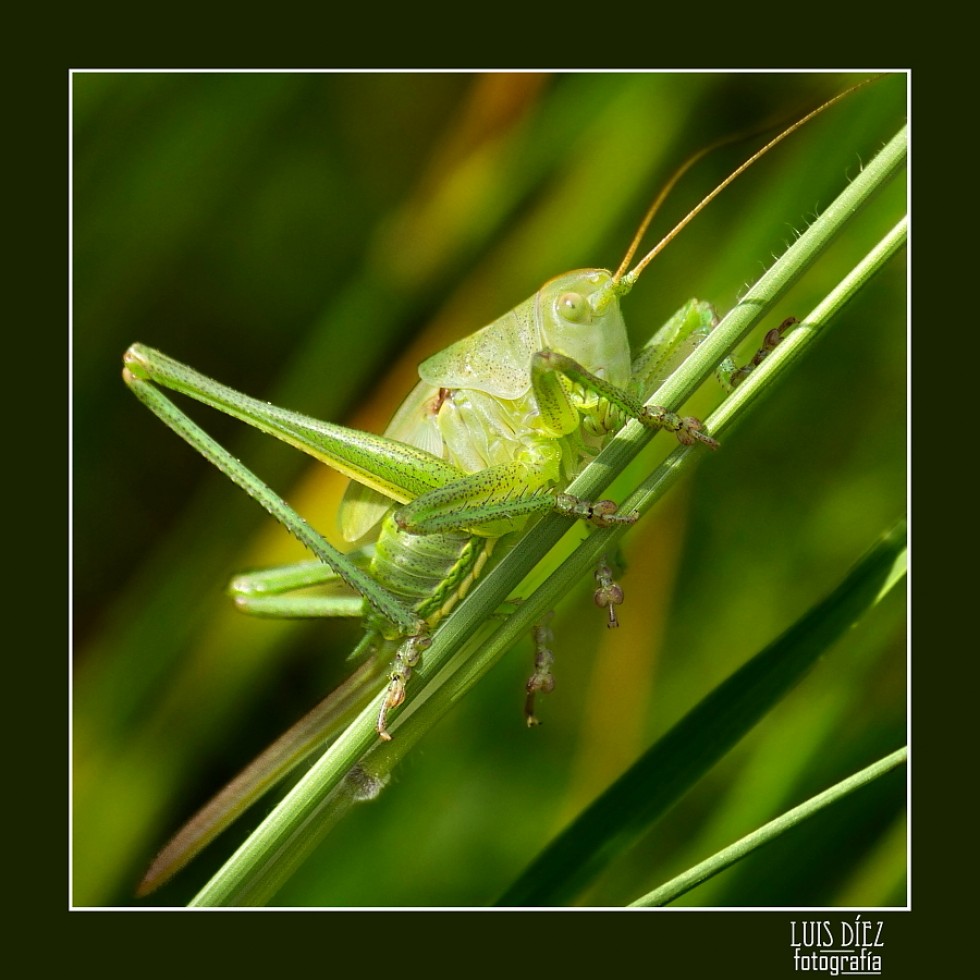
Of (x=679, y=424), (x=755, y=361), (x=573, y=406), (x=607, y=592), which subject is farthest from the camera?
(x=573, y=406)

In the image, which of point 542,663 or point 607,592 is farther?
point 542,663

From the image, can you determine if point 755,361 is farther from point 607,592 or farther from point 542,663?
point 542,663

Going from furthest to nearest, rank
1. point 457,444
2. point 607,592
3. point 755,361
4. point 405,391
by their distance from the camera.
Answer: point 405,391 → point 457,444 → point 755,361 → point 607,592

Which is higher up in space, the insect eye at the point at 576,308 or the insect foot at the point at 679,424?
the insect eye at the point at 576,308

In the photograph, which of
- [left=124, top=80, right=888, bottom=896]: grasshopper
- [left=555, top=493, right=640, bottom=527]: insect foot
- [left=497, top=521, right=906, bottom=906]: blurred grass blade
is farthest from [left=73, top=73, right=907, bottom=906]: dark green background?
[left=555, top=493, right=640, bottom=527]: insect foot

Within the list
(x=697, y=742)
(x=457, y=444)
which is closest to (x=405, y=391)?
(x=457, y=444)

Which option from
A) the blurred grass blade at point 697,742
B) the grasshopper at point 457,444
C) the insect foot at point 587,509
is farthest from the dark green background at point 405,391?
the insect foot at point 587,509
